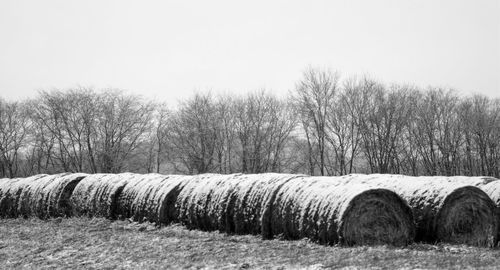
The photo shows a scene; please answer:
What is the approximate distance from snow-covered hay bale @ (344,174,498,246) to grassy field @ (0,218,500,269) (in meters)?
1.03

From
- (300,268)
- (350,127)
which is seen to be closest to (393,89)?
(350,127)

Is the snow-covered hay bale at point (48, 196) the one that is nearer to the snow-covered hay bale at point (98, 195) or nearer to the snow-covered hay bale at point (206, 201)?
the snow-covered hay bale at point (98, 195)

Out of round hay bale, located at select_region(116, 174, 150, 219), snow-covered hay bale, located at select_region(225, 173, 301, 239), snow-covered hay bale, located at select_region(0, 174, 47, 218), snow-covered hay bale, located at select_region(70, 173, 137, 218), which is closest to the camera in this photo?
snow-covered hay bale, located at select_region(225, 173, 301, 239)

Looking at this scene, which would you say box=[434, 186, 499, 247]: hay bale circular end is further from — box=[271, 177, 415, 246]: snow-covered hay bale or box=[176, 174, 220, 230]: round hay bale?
box=[176, 174, 220, 230]: round hay bale

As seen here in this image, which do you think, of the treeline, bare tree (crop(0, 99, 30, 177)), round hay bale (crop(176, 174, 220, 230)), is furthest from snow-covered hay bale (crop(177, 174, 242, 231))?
bare tree (crop(0, 99, 30, 177))

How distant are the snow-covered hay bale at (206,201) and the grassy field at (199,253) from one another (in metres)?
0.43

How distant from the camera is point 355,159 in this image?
5175cm

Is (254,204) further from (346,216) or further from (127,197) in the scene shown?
(127,197)

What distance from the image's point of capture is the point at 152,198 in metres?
13.9

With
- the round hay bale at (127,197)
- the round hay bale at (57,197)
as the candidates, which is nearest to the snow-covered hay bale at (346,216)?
the round hay bale at (127,197)

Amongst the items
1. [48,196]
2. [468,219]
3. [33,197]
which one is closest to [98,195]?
[48,196]

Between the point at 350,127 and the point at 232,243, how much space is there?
1630 inches

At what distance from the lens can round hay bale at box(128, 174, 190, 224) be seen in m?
13.4

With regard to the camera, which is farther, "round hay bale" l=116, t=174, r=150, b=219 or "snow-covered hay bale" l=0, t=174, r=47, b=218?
"snow-covered hay bale" l=0, t=174, r=47, b=218
